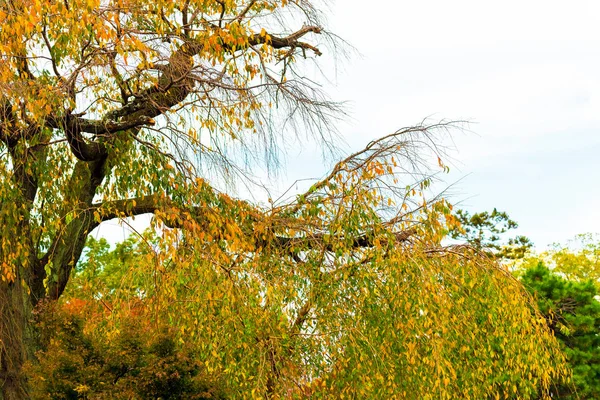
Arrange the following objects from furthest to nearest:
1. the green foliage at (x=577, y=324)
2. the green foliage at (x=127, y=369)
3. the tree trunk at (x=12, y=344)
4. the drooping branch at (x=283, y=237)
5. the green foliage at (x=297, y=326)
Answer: the green foliage at (x=577, y=324), the tree trunk at (x=12, y=344), the drooping branch at (x=283, y=237), the green foliage at (x=127, y=369), the green foliage at (x=297, y=326)

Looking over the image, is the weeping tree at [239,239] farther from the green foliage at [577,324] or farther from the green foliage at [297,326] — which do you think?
the green foliage at [577,324]

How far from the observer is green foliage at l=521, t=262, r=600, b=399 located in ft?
43.5

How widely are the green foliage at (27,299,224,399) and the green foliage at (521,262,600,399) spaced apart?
743cm

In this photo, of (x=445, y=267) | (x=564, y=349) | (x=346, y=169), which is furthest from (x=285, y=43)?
(x=564, y=349)

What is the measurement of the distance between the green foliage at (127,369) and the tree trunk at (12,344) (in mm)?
1297

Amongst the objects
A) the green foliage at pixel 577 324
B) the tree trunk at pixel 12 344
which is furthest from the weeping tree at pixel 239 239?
the green foliage at pixel 577 324

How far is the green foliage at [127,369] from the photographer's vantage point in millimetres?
7559

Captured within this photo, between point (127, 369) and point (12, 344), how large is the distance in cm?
220

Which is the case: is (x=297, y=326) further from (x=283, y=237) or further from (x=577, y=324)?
(x=577, y=324)

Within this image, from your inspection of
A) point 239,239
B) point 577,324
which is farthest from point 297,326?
point 577,324

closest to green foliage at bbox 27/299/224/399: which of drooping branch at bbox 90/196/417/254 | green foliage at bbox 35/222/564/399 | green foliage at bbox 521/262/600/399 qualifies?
green foliage at bbox 35/222/564/399

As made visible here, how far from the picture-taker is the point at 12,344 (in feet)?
30.2

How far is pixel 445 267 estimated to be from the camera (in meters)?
8.53

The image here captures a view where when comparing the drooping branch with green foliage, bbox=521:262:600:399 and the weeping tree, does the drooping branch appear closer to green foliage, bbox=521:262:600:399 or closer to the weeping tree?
the weeping tree
